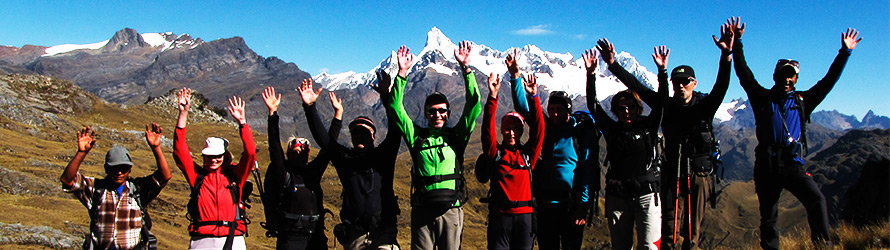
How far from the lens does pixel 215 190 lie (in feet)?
27.3

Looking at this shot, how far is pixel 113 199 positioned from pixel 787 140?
10.2m

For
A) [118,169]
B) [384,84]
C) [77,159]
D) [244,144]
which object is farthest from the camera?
[384,84]

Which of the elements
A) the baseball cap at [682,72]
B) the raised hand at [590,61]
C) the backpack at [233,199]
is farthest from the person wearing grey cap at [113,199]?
the baseball cap at [682,72]

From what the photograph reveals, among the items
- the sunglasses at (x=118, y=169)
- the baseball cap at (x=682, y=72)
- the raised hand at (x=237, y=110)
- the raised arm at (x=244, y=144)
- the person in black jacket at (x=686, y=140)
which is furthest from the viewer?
the baseball cap at (x=682, y=72)

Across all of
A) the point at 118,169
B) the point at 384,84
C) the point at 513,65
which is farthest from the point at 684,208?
the point at 118,169

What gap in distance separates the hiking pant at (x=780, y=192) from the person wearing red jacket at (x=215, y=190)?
7.89 m

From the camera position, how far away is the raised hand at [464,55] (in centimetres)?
866

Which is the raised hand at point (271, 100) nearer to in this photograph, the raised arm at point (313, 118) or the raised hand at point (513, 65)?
the raised arm at point (313, 118)

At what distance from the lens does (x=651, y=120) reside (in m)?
8.92

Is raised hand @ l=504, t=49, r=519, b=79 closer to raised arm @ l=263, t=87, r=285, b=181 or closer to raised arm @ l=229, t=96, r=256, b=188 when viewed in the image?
raised arm @ l=263, t=87, r=285, b=181

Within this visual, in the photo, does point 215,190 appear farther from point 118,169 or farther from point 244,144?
point 118,169

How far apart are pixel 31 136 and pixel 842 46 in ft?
157

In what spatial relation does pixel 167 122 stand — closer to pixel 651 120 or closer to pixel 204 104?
pixel 204 104

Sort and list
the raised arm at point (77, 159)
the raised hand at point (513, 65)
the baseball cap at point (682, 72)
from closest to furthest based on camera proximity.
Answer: the raised arm at point (77, 159), the raised hand at point (513, 65), the baseball cap at point (682, 72)
